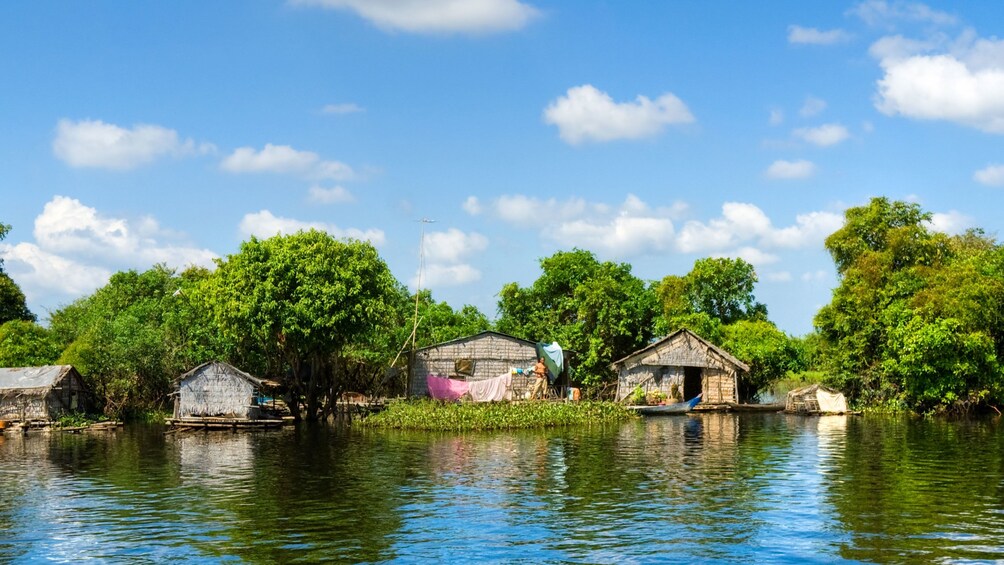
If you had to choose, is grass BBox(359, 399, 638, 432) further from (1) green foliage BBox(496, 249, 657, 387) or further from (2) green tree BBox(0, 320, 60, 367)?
(2) green tree BBox(0, 320, 60, 367)

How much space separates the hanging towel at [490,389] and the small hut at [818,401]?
14.8 metres

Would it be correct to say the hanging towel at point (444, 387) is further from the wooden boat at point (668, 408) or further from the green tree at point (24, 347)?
the green tree at point (24, 347)

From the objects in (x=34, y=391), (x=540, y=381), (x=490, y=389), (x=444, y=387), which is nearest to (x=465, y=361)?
(x=444, y=387)

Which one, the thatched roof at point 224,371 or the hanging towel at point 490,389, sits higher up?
the thatched roof at point 224,371

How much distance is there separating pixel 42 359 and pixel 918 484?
41300mm

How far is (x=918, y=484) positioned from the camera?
23062mm

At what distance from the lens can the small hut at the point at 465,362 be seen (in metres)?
46.0

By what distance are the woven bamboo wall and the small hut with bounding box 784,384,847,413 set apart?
26793 millimetres

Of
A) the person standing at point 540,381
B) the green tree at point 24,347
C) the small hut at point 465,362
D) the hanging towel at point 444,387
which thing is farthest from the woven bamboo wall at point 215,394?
the person standing at point 540,381

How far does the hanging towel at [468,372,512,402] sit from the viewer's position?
4503cm

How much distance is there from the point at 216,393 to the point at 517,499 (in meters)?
22.7

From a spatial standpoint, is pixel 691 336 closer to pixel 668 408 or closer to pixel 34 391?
pixel 668 408

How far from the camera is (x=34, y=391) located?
135ft

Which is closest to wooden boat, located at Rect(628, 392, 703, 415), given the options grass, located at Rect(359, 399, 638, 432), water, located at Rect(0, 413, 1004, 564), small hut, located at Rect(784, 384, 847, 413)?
grass, located at Rect(359, 399, 638, 432)
